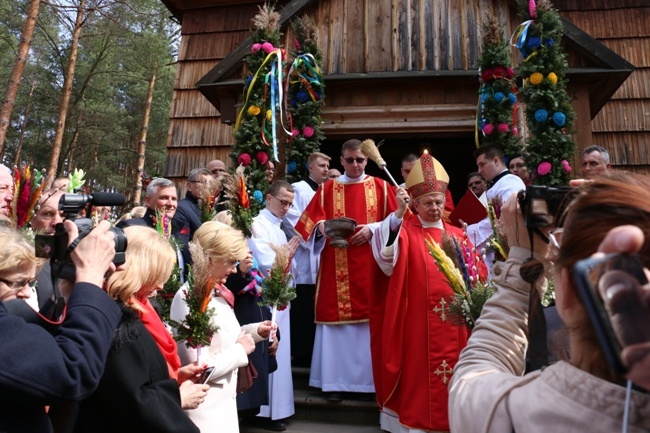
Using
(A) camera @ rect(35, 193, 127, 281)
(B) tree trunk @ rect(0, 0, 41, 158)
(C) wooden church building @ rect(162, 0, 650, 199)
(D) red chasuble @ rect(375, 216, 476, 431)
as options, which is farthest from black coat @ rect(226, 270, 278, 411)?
(B) tree trunk @ rect(0, 0, 41, 158)

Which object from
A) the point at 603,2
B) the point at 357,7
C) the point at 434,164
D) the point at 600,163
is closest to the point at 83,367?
the point at 434,164

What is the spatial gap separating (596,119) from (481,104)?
11.0 ft

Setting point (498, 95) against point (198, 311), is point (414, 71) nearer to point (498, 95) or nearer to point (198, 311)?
point (498, 95)

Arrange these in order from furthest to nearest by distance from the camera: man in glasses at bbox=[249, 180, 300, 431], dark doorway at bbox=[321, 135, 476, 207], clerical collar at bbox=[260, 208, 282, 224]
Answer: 1. dark doorway at bbox=[321, 135, 476, 207]
2. clerical collar at bbox=[260, 208, 282, 224]
3. man in glasses at bbox=[249, 180, 300, 431]

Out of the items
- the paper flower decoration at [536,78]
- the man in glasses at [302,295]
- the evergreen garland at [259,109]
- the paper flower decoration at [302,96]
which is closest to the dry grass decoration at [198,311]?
the man in glasses at [302,295]

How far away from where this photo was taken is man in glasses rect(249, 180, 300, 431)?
513 centimetres

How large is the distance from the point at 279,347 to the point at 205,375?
88.9 inches

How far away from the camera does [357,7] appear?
8.77 meters

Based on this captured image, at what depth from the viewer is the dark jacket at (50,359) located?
5.58 feet

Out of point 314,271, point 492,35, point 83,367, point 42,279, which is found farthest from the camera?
point 492,35

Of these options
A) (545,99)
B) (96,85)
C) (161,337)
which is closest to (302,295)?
(545,99)

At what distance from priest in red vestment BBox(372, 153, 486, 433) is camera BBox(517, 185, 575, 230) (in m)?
3.13

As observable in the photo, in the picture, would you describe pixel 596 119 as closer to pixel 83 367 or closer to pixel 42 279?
pixel 42 279

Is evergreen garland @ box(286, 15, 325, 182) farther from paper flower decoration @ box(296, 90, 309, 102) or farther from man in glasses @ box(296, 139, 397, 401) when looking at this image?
man in glasses @ box(296, 139, 397, 401)
